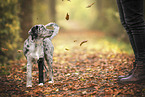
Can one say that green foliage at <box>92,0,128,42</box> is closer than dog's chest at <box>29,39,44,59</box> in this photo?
No

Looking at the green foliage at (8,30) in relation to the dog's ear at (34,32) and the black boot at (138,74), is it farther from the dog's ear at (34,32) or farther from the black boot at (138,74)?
the black boot at (138,74)

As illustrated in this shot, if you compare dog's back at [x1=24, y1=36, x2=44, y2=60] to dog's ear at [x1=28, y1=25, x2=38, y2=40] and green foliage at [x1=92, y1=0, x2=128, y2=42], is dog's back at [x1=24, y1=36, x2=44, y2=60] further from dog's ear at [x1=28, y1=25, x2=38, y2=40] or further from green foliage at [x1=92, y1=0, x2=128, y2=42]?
green foliage at [x1=92, y1=0, x2=128, y2=42]

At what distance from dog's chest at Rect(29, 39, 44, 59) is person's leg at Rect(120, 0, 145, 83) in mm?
1913

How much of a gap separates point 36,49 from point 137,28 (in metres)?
2.14

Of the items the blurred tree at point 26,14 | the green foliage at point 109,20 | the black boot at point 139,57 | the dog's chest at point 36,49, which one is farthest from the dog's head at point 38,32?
the green foliage at point 109,20

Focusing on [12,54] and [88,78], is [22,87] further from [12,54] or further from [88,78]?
[12,54]

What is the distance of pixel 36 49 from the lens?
368cm

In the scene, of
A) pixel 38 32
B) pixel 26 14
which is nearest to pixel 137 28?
pixel 38 32

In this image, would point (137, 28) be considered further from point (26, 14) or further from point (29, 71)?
point (26, 14)

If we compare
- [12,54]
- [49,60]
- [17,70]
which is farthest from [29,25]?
[49,60]

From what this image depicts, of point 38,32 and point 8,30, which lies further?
point 8,30

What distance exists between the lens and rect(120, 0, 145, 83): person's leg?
3.14 m

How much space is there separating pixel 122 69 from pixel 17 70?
10.8ft

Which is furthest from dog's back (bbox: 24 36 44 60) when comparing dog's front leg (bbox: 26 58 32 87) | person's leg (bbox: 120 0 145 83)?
person's leg (bbox: 120 0 145 83)
